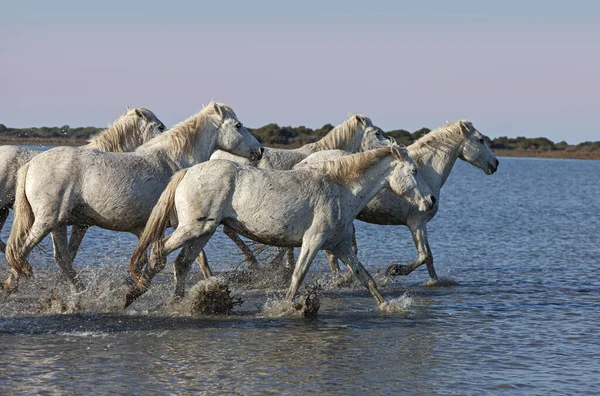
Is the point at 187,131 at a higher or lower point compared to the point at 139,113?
lower

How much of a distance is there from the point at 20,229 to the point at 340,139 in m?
5.91

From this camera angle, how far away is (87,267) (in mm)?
14039

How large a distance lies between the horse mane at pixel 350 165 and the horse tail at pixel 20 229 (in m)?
3.06

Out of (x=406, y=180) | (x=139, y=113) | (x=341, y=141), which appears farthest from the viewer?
(x=341, y=141)

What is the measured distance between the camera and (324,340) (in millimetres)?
8914

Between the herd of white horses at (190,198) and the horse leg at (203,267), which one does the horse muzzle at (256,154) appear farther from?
the horse leg at (203,267)

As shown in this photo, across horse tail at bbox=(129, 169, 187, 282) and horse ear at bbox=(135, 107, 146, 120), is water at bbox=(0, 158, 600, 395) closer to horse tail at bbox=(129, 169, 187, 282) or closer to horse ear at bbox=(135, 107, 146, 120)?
horse tail at bbox=(129, 169, 187, 282)

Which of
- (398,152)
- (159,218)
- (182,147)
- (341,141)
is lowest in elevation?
(159,218)

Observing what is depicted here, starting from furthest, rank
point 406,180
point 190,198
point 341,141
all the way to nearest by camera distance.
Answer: point 341,141, point 406,180, point 190,198

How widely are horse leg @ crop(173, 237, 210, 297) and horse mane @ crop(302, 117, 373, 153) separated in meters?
4.78

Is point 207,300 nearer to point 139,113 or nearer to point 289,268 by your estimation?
point 289,268

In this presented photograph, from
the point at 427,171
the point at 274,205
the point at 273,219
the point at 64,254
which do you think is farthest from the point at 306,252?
the point at 427,171

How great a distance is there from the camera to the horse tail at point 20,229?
9.92 m

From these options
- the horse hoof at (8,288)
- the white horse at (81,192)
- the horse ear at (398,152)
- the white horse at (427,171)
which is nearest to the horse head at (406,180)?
the horse ear at (398,152)
